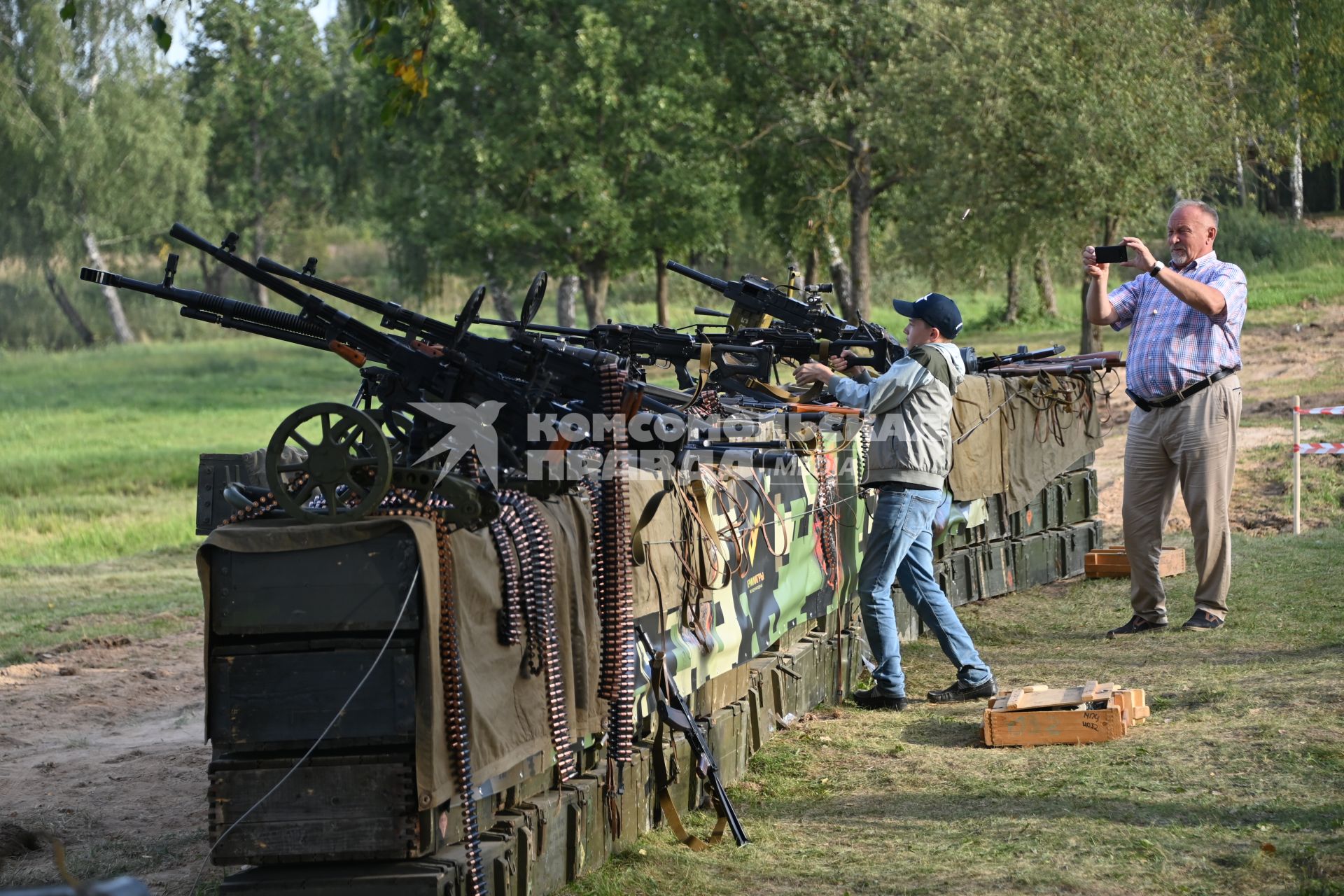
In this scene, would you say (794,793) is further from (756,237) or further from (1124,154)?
(756,237)

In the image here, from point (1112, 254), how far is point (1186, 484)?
5.15 feet

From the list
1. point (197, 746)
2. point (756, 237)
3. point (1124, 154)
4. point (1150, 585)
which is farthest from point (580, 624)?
point (756, 237)

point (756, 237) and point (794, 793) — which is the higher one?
point (756, 237)

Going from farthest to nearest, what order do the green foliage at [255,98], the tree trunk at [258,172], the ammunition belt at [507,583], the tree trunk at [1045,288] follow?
the tree trunk at [258,172] → the green foliage at [255,98] → the tree trunk at [1045,288] → the ammunition belt at [507,583]

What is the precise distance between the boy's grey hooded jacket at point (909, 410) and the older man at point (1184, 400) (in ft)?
5.52

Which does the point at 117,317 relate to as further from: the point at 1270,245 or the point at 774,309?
the point at 774,309

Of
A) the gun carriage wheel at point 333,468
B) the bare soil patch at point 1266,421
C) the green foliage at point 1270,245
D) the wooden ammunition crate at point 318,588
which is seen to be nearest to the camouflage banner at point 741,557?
the gun carriage wheel at point 333,468

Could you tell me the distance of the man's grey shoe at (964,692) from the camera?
8.31 m

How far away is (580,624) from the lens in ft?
17.7

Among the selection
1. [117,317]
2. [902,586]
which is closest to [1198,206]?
[902,586]

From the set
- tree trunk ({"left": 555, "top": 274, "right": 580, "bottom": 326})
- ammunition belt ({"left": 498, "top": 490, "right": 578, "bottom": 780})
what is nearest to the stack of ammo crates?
ammunition belt ({"left": 498, "top": 490, "right": 578, "bottom": 780})

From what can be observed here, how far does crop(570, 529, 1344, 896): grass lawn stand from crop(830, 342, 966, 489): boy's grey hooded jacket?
4.23 ft

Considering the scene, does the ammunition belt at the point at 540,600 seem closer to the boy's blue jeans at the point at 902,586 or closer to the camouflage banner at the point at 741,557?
the camouflage banner at the point at 741,557

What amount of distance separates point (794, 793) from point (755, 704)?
58 centimetres
